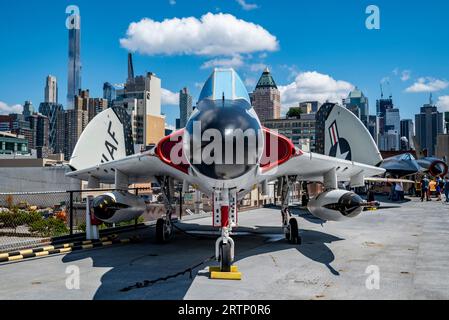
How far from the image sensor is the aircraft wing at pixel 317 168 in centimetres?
1080

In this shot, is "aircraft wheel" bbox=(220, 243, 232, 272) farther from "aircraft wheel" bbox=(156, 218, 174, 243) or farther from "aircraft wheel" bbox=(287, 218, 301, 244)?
"aircraft wheel" bbox=(156, 218, 174, 243)

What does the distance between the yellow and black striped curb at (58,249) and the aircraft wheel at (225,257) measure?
5213mm

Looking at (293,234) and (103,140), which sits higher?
(103,140)

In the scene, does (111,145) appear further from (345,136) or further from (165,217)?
(345,136)

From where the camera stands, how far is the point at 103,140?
14859 mm

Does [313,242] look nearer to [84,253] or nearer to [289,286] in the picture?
[289,286]

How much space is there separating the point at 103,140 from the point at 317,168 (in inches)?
306

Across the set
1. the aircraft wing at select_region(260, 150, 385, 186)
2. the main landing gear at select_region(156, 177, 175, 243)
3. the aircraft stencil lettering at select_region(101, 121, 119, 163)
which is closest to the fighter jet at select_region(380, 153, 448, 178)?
the aircraft wing at select_region(260, 150, 385, 186)

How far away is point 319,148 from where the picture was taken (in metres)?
16.3

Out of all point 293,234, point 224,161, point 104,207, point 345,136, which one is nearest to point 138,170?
point 104,207

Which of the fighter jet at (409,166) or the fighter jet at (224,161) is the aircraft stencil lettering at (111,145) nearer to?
the fighter jet at (224,161)

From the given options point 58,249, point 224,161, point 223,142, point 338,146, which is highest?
point 338,146

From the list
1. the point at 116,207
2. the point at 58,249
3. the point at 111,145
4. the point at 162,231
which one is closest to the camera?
the point at 58,249

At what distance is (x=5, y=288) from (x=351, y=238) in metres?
10.6
